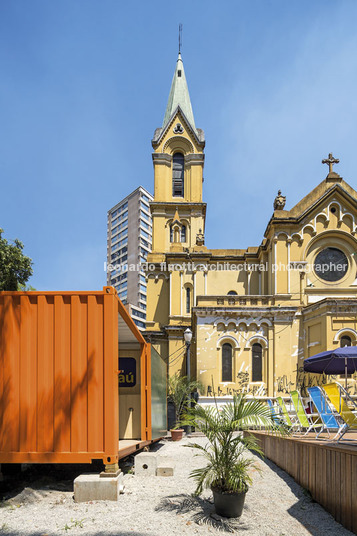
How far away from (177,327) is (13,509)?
22931mm

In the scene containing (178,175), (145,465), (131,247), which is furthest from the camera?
(131,247)

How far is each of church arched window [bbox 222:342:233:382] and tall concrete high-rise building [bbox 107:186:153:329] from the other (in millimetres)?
61343

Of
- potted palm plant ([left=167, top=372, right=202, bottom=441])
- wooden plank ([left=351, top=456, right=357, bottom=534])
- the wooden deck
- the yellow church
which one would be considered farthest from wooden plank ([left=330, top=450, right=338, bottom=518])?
the yellow church

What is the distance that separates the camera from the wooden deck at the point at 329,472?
582 cm

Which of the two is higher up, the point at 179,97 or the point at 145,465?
the point at 179,97

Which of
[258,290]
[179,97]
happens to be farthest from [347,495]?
[179,97]

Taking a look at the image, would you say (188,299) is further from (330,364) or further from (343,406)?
(343,406)

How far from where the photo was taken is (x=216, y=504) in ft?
20.8

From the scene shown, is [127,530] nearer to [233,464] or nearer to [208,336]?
[233,464]

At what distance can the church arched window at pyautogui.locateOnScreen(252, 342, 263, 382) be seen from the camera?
2297cm

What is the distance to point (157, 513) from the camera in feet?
21.2

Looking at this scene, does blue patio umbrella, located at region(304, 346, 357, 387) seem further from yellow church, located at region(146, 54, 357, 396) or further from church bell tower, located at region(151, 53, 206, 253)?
church bell tower, located at region(151, 53, 206, 253)

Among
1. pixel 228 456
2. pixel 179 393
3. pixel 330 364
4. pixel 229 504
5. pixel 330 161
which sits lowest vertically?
pixel 179 393

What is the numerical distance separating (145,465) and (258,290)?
22438mm
